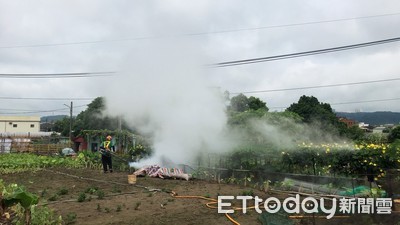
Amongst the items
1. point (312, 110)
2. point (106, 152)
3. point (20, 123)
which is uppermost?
point (312, 110)

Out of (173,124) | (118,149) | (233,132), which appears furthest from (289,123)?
(118,149)

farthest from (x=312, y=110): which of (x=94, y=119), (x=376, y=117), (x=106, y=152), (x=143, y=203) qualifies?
(x=376, y=117)

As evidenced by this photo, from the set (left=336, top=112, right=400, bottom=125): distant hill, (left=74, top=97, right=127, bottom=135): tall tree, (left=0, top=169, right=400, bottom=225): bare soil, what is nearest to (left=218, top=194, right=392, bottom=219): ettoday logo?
(left=0, top=169, right=400, bottom=225): bare soil

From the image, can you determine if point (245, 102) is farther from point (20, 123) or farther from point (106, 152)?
point (20, 123)

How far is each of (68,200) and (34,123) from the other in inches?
3549

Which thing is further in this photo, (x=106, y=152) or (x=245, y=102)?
(x=245, y=102)

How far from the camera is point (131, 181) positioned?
44.7 feet

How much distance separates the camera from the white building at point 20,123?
3472 inches

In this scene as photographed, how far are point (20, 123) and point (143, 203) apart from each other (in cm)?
9179

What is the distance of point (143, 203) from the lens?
9922 mm

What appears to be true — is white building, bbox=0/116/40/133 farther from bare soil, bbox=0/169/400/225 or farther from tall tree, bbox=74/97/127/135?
bare soil, bbox=0/169/400/225

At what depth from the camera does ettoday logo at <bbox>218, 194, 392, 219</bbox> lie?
317 inches

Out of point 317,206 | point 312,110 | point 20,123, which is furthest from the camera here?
point 20,123

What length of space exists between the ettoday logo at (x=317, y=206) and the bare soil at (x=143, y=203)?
21 cm
